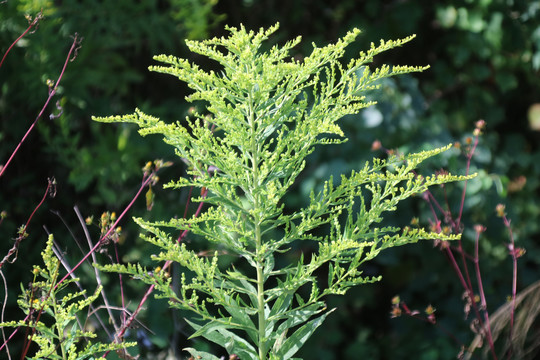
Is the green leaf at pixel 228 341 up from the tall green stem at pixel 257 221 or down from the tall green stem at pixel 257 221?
down

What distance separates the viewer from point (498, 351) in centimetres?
218

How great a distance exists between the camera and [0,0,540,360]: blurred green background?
2439 millimetres

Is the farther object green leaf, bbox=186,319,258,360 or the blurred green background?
the blurred green background

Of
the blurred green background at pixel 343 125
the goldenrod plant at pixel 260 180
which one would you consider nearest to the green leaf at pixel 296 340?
the goldenrod plant at pixel 260 180

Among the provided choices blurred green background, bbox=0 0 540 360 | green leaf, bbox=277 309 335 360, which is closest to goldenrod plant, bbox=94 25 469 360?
green leaf, bbox=277 309 335 360

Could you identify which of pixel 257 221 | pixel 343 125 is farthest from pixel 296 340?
pixel 343 125

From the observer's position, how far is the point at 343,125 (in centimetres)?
286

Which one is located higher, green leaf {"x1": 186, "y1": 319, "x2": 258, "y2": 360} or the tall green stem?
the tall green stem

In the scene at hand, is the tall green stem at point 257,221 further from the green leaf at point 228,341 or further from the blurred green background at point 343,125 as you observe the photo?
the blurred green background at point 343,125

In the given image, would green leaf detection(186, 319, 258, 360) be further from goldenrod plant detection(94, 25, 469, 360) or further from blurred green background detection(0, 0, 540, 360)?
blurred green background detection(0, 0, 540, 360)

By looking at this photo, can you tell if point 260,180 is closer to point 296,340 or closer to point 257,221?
point 257,221

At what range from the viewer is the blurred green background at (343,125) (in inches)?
96.0

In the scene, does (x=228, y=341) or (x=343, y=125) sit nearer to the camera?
(x=228, y=341)

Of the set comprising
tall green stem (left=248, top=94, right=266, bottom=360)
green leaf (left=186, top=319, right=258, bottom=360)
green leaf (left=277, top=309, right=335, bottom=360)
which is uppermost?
tall green stem (left=248, top=94, right=266, bottom=360)
